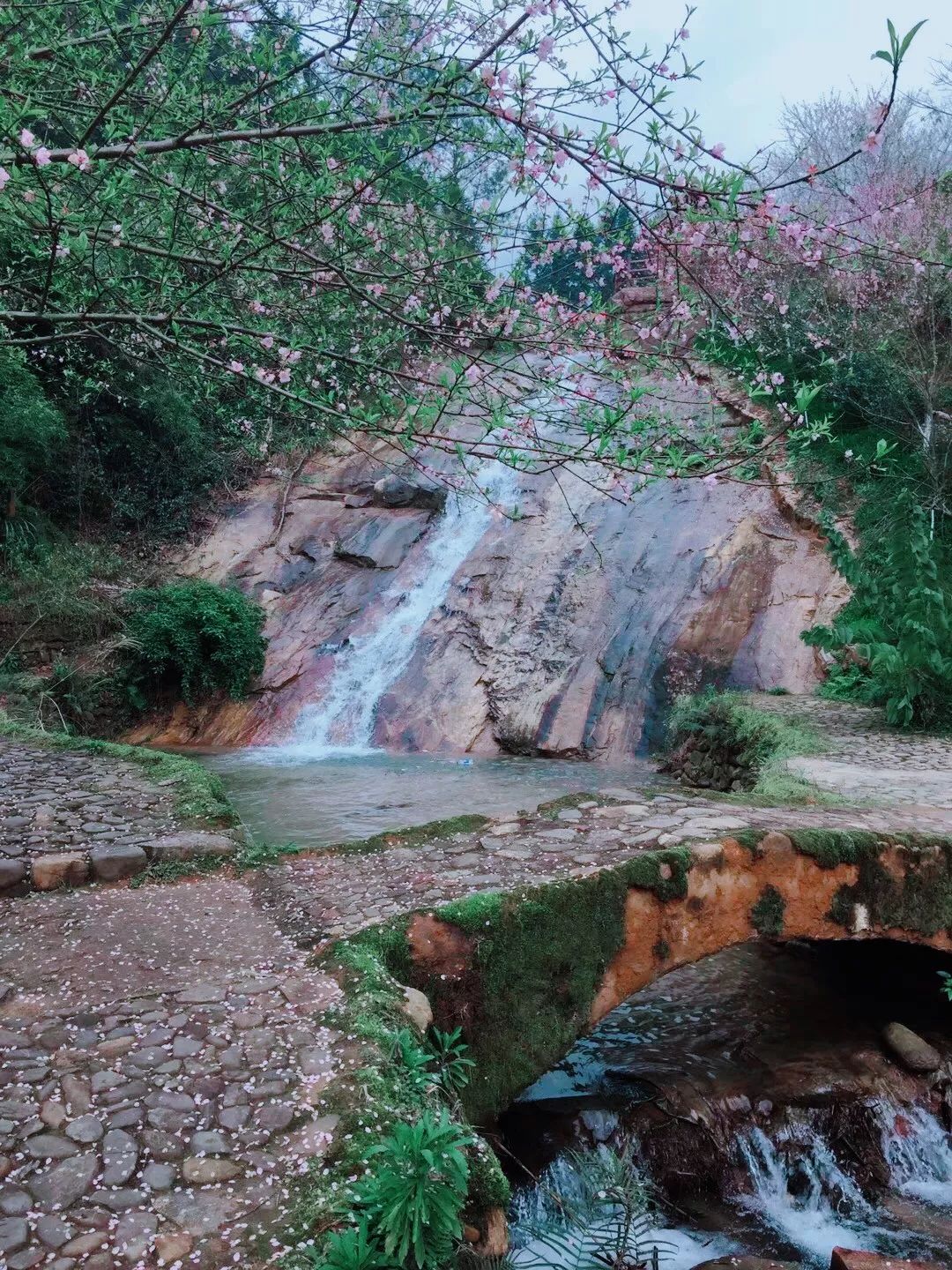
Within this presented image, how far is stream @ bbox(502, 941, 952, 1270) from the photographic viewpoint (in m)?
Answer: 3.38

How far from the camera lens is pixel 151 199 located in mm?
3688

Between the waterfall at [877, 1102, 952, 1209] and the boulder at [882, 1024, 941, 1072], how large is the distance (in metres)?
0.26

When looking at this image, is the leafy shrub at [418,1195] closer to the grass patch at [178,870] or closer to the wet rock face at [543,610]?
the grass patch at [178,870]

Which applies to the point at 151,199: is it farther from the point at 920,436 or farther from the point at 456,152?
the point at 920,436

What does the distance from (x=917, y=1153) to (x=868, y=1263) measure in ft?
3.75

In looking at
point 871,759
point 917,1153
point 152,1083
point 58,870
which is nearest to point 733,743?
point 871,759

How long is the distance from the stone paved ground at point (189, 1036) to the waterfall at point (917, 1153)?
1.35 metres

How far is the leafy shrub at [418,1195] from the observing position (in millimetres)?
1737

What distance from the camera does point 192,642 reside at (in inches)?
436

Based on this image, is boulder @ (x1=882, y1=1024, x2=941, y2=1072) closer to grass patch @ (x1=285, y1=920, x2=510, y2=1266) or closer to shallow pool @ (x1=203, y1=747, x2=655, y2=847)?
shallow pool @ (x1=203, y1=747, x2=655, y2=847)

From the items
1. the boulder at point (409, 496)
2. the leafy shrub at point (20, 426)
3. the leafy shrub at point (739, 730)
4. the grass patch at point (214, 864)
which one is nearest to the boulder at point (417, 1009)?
the grass patch at point (214, 864)

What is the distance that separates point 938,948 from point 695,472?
2.91 metres

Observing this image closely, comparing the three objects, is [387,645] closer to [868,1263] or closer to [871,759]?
[871,759]

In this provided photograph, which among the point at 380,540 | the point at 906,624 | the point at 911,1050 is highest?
the point at 380,540
